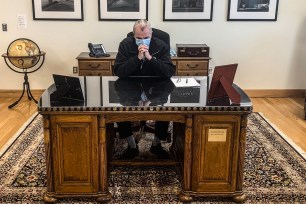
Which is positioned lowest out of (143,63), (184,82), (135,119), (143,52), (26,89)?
(26,89)

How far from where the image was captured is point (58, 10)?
4.93 m

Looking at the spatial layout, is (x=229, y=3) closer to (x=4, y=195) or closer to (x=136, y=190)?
(x=136, y=190)

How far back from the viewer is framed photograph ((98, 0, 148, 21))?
4.93 meters

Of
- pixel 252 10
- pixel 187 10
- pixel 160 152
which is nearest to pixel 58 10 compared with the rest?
pixel 187 10

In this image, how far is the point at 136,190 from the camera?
8.95 feet

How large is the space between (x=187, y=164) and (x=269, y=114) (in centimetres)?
248

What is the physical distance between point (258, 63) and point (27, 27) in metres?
3.23

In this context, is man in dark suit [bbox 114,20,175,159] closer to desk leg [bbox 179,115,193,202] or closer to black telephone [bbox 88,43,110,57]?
desk leg [bbox 179,115,193,202]

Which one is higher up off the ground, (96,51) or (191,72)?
(96,51)

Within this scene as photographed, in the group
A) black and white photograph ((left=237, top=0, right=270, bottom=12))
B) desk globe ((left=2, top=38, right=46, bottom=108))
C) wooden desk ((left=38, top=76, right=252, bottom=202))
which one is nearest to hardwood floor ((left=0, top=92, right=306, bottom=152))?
desk globe ((left=2, top=38, right=46, bottom=108))

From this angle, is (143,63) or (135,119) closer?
(135,119)

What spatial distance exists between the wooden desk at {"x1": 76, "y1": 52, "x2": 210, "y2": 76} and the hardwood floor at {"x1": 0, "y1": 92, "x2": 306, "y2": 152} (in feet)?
2.73

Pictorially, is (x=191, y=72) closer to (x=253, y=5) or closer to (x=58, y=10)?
(x=253, y=5)

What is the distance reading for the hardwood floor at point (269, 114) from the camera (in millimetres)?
3921
